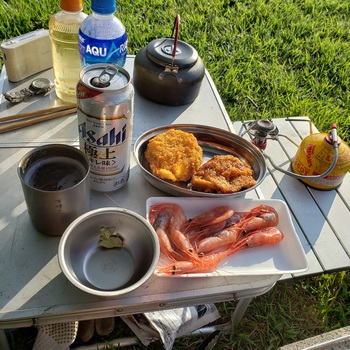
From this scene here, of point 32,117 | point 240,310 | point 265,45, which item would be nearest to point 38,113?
point 32,117

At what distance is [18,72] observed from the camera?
162 centimetres

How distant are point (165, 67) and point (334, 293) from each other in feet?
4.18

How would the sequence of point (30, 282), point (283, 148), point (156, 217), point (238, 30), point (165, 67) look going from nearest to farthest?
point (30, 282) → point (156, 217) → point (165, 67) → point (283, 148) → point (238, 30)

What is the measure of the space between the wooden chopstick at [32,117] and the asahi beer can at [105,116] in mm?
424

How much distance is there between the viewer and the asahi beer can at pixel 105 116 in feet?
3.30

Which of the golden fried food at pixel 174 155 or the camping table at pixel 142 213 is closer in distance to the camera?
the camping table at pixel 142 213

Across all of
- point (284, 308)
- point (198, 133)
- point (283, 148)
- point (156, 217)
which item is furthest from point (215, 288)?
point (283, 148)

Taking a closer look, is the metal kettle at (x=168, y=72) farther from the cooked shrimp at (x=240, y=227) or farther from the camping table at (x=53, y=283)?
the cooked shrimp at (x=240, y=227)

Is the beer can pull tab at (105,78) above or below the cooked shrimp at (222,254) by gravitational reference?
above

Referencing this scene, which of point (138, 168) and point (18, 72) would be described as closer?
point (138, 168)

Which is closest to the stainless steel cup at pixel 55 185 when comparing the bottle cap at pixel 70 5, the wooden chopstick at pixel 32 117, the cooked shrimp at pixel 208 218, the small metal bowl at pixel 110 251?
the small metal bowl at pixel 110 251

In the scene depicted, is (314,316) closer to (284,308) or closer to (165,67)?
(284,308)

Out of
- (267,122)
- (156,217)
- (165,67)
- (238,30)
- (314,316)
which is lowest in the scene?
(314,316)

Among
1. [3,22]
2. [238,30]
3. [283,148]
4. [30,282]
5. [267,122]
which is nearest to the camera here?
[30,282]
